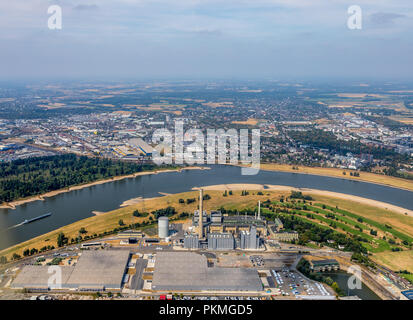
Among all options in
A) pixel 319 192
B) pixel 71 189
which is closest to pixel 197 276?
pixel 319 192

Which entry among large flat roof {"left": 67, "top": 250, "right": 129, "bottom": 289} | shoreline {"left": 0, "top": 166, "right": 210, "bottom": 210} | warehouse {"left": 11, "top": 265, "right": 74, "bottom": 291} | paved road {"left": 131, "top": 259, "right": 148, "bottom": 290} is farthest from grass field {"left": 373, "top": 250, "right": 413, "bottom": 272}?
shoreline {"left": 0, "top": 166, "right": 210, "bottom": 210}

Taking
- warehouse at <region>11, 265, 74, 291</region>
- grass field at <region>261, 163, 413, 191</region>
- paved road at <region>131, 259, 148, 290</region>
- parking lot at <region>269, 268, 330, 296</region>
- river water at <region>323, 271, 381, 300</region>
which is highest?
grass field at <region>261, 163, 413, 191</region>

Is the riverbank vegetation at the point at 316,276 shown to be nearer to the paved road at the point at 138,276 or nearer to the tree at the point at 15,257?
the paved road at the point at 138,276

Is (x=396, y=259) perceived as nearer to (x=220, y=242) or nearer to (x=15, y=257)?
(x=220, y=242)

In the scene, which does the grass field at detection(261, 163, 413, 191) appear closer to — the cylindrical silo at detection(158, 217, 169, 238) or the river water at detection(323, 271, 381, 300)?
the river water at detection(323, 271, 381, 300)

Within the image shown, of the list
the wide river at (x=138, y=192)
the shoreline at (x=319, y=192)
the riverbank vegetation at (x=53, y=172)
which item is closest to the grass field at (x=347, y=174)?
the wide river at (x=138, y=192)
